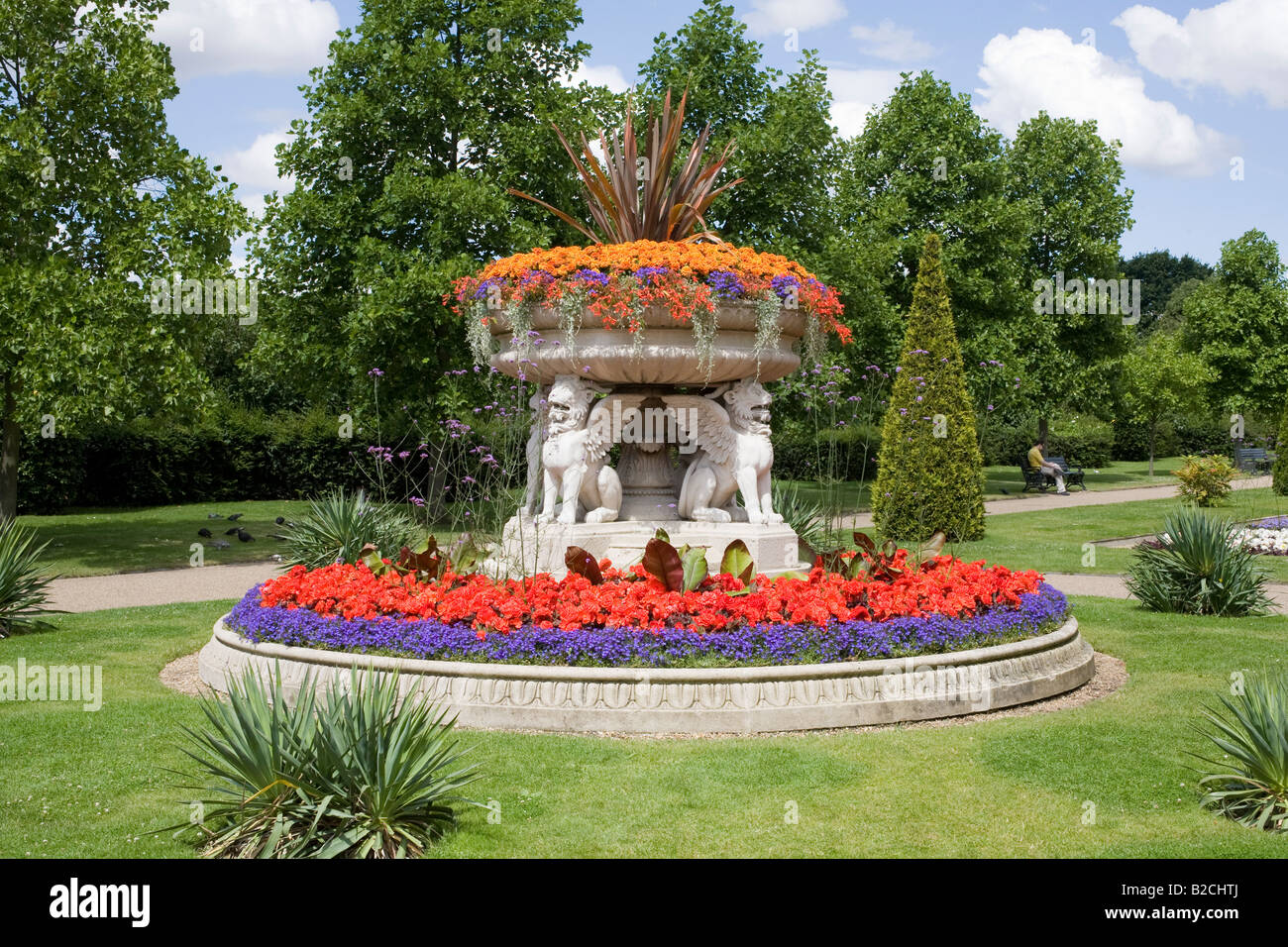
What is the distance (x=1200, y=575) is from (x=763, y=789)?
6996mm

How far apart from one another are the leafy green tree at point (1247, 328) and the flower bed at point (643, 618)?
3427cm

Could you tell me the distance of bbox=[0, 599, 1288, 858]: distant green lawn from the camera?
15.5 feet

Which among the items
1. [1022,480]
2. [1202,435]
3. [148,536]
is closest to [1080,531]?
[148,536]

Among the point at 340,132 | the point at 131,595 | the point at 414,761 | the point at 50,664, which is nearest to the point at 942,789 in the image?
the point at 414,761

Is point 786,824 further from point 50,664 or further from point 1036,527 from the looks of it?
point 1036,527

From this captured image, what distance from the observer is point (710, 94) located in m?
22.1

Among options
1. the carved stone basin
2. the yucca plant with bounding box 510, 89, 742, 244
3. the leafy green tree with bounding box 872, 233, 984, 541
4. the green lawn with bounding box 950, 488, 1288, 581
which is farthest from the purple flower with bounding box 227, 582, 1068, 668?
the leafy green tree with bounding box 872, 233, 984, 541

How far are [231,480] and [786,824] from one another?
76.3 feet

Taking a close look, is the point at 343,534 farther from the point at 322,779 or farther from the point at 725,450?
the point at 322,779

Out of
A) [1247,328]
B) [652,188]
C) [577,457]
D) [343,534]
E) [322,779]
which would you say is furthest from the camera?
[1247,328]

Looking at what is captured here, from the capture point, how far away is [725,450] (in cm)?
988

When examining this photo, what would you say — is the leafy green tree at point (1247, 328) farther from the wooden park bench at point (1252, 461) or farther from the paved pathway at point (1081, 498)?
the paved pathway at point (1081, 498)

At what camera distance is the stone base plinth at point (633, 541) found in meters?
9.34

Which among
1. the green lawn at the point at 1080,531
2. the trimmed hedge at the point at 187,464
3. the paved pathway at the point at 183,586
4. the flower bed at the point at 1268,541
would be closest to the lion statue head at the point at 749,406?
the paved pathway at the point at 183,586
